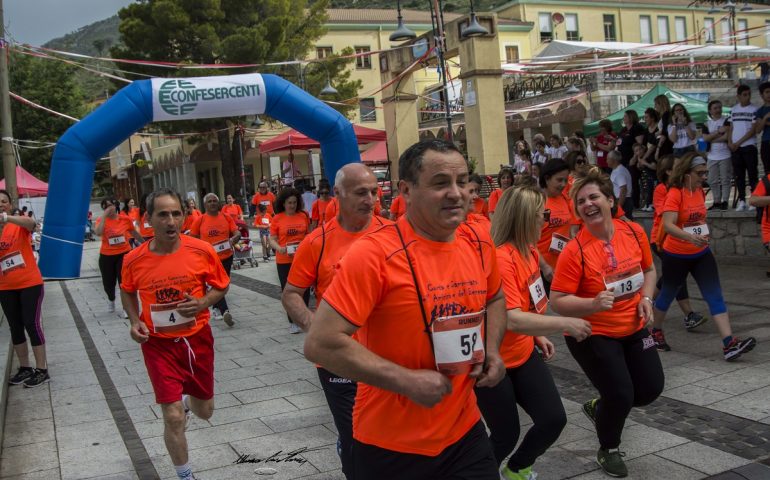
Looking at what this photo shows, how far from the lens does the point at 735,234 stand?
11.0 metres

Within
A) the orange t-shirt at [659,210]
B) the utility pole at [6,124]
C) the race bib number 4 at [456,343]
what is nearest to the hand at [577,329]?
the race bib number 4 at [456,343]

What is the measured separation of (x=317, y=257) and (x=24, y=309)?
14.1 ft

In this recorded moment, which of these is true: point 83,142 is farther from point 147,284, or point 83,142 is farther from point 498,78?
point 498,78

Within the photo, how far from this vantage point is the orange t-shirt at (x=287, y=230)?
8.99 meters

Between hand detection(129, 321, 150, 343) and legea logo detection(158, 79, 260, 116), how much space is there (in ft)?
20.7

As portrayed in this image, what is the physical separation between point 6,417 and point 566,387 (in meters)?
4.62

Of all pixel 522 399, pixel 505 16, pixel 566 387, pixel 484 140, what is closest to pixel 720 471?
pixel 522 399

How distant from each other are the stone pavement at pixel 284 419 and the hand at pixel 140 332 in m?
0.94

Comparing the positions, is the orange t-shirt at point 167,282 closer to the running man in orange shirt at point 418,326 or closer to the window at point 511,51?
the running man in orange shirt at point 418,326

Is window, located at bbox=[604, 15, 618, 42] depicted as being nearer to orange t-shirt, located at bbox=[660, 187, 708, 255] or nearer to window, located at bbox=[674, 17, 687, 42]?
window, located at bbox=[674, 17, 687, 42]

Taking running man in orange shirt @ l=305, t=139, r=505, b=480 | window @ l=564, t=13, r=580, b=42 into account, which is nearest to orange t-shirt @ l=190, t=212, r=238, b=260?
running man in orange shirt @ l=305, t=139, r=505, b=480

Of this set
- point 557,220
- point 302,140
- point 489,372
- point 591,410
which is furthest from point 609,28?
point 489,372

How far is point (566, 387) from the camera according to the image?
19.7 ft

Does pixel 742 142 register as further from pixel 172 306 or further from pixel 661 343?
pixel 172 306
